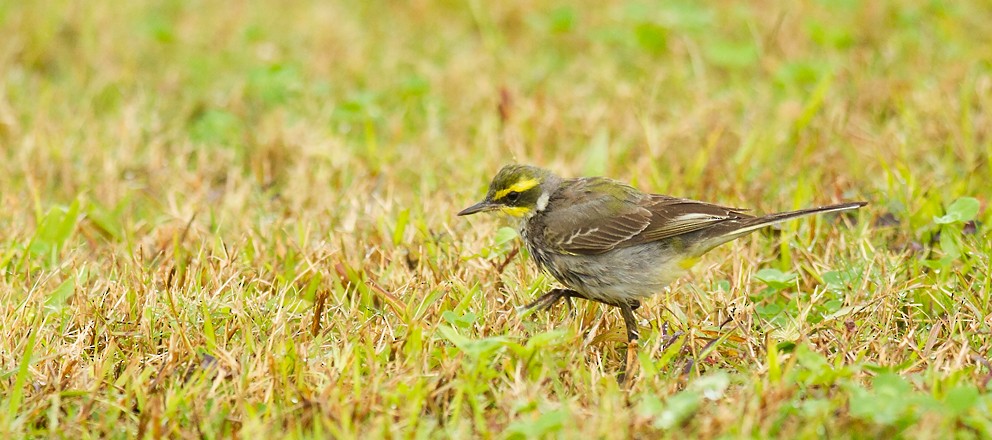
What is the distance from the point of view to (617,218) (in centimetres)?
502

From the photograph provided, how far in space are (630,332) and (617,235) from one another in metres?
0.52

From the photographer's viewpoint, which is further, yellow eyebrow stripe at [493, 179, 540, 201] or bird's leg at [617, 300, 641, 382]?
yellow eyebrow stripe at [493, 179, 540, 201]

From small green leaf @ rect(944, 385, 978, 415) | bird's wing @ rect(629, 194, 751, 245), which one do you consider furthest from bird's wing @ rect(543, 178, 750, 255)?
small green leaf @ rect(944, 385, 978, 415)

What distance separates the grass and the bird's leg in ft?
0.23

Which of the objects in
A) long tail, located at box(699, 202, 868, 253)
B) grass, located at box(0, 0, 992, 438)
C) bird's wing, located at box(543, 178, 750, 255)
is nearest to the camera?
grass, located at box(0, 0, 992, 438)

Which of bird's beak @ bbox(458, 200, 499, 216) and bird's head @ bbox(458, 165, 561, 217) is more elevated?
bird's head @ bbox(458, 165, 561, 217)

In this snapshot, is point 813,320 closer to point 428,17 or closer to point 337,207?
point 337,207

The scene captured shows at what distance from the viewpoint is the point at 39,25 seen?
8.35 meters

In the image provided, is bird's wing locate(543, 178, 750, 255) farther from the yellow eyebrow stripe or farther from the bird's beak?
the bird's beak

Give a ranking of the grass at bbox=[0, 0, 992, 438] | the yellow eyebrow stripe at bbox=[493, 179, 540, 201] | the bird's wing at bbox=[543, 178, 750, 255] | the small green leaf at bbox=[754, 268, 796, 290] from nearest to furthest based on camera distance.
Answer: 1. the grass at bbox=[0, 0, 992, 438]
2. the bird's wing at bbox=[543, 178, 750, 255]
3. the small green leaf at bbox=[754, 268, 796, 290]
4. the yellow eyebrow stripe at bbox=[493, 179, 540, 201]

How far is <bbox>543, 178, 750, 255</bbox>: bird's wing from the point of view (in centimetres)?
488

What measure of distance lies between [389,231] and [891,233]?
2437 millimetres

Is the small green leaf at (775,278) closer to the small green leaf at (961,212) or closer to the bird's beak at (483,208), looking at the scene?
the small green leaf at (961,212)

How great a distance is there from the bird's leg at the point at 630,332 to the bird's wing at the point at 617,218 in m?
0.27
